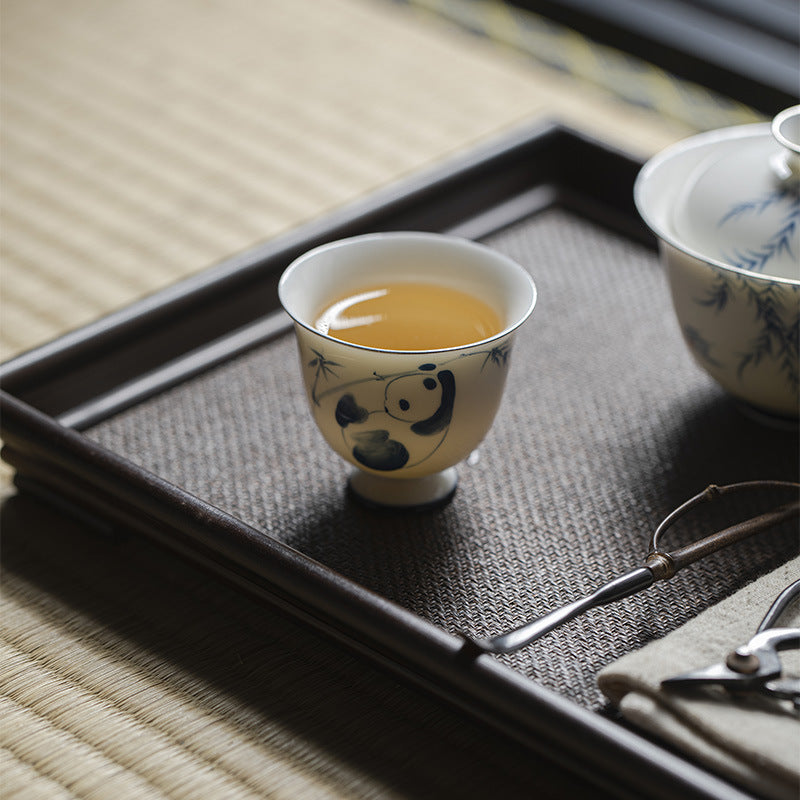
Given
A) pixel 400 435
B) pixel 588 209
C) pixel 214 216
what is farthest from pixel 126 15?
pixel 400 435

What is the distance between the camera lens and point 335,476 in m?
0.65

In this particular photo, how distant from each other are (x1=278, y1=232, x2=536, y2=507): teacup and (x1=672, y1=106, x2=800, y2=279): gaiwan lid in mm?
111

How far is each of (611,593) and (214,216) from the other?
1.90ft

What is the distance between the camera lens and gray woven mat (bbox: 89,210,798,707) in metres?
0.56

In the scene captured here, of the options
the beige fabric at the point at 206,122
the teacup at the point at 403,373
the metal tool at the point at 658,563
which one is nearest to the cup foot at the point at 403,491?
the teacup at the point at 403,373

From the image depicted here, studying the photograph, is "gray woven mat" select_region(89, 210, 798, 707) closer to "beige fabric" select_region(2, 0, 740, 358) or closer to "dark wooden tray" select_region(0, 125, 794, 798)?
"dark wooden tray" select_region(0, 125, 794, 798)

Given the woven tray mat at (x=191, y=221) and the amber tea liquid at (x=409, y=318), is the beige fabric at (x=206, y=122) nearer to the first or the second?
the woven tray mat at (x=191, y=221)

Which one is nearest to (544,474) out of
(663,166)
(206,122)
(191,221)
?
(663,166)

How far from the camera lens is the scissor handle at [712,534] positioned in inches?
21.3

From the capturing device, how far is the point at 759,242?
60 centimetres

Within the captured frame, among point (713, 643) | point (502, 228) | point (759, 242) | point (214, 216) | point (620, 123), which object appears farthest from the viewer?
point (620, 123)

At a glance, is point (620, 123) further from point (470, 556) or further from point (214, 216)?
point (470, 556)

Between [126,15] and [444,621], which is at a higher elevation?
[126,15]

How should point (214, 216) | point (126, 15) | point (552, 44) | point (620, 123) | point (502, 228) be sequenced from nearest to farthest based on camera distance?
point (502, 228) → point (214, 216) → point (620, 123) → point (126, 15) → point (552, 44)
